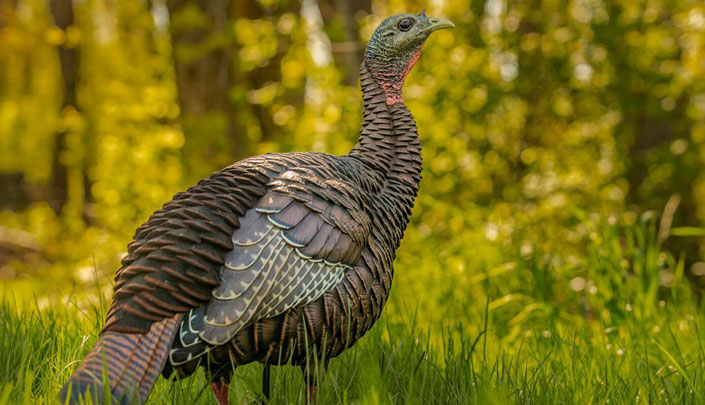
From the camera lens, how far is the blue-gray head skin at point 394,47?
3629 millimetres

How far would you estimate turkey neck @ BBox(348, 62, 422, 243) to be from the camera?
337cm

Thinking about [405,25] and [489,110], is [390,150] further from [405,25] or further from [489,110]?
[489,110]

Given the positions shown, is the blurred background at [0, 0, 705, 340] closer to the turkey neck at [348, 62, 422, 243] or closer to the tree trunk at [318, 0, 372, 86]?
the tree trunk at [318, 0, 372, 86]

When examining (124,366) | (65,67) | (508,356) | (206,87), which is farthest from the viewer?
(65,67)

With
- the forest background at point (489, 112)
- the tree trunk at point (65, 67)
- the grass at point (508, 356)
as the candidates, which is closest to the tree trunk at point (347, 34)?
the forest background at point (489, 112)

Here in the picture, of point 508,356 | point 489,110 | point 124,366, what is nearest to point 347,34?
point 489,110

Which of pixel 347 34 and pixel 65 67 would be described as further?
pixel 65 67

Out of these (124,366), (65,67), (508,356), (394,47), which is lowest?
(508,356)

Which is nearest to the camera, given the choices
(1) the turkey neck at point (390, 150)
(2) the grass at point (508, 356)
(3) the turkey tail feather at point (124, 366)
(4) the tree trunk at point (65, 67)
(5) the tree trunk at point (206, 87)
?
(3) the turkey tail feather at point (124, 366)

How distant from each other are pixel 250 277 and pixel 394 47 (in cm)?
154

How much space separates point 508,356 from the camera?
390cm

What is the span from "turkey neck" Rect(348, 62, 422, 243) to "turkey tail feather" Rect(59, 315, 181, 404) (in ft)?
4.01

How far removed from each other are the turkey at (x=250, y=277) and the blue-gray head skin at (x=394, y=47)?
54 cm

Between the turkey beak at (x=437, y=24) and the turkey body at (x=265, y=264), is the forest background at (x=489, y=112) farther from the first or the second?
the turkey body at (x=265, y=264)
